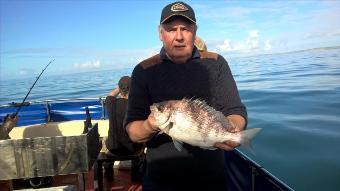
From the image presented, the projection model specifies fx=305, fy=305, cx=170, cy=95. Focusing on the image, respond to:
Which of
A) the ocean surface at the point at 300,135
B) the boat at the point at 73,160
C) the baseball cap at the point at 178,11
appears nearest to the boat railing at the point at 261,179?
the boat at the point at 73,160

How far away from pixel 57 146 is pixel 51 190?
0.48m

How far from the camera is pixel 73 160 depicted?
2975mm

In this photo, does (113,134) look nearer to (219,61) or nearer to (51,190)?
(51,190)

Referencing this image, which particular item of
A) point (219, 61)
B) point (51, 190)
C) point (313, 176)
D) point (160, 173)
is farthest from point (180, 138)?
point (313, 176)

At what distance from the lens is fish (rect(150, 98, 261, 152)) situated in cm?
245

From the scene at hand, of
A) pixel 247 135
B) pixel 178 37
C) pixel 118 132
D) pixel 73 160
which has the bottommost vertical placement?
pixel 118 132

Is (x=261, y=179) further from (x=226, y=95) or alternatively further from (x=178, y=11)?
(x=178, y=11)

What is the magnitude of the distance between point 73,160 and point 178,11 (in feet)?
5.68

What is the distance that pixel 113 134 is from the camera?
5352 millimetres

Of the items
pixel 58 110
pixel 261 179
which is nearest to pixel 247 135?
pixel 261 179

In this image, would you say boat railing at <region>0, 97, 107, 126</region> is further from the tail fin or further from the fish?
the tail fin

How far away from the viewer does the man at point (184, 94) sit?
273 cm

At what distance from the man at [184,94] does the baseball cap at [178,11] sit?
0.01 metres

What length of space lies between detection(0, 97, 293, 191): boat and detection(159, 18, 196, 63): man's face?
3.96 ft
